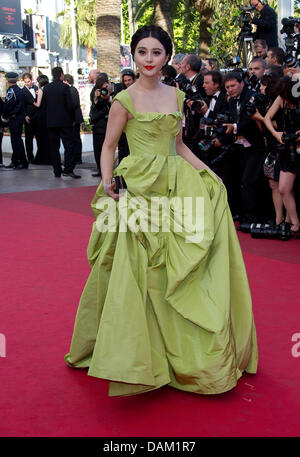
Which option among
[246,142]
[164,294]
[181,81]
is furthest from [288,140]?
[164,294]

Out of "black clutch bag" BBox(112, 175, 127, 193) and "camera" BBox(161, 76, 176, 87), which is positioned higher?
"camera" BBox(161, 76, 176, 87)

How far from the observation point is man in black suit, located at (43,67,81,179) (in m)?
11.5

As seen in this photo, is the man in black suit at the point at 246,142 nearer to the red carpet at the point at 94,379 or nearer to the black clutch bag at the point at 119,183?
the red carpet at the point at 94,379

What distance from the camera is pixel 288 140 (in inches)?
261

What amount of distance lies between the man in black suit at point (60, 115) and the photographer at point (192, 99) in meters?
3.20

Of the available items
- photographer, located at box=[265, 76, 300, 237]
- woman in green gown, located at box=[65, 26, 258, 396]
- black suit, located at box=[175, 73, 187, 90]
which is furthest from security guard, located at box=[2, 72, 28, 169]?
woman in green gown, located at box=[65, 26, 258, 396]

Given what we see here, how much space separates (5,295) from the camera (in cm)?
505

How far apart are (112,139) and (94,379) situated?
49.5 inches

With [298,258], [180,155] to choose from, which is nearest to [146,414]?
[180,155]

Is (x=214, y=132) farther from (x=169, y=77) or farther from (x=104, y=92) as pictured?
(x=104, y=92)

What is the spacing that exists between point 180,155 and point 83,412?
4.85ft

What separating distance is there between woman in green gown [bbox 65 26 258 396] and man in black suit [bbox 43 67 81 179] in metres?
8.12

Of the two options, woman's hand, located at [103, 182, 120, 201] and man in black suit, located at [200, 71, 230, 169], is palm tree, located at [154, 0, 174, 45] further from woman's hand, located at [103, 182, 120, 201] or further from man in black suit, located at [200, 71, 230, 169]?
woman's hand, located at [103, 182, 120, 201]

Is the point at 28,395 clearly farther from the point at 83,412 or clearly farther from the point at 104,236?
the point at 104,236
